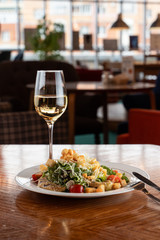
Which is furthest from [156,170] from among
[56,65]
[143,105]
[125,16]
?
[125,16]

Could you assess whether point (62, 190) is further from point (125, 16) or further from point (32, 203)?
point (125, 16)

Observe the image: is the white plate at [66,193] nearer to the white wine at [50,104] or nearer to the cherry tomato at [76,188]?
the cherry tomato at [76,188]

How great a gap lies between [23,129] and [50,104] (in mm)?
1254

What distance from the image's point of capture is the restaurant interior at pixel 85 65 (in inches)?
133

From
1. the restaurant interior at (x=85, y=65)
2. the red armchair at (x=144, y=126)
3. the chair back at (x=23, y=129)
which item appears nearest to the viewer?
the chair back at (x=23, y=129)

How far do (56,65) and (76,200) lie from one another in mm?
3356

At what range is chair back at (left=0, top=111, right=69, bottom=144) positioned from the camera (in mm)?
2084

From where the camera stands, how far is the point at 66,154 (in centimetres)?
84

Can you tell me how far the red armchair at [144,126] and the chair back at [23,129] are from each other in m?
0.62

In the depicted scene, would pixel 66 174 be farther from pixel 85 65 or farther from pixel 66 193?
pixel 85 65

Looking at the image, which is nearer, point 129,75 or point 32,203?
point 32,203

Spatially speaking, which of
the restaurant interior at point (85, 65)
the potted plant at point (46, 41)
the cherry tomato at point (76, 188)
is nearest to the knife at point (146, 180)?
the cherry tomato at point (76, 188)

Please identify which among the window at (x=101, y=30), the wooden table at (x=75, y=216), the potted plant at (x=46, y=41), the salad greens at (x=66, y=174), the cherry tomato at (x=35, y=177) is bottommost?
the wooden table at (x=75, y=216)

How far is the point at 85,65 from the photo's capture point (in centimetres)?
1092
